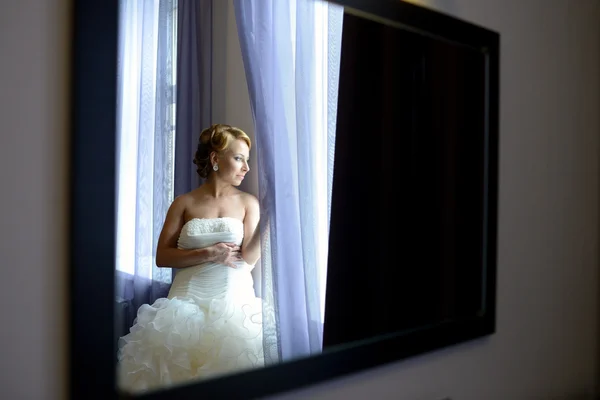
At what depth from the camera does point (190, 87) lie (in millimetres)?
782

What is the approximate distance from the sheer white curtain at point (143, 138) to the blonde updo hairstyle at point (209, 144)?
5 cm

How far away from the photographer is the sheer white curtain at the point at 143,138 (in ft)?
2.40

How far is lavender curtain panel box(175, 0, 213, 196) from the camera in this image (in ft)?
2.54

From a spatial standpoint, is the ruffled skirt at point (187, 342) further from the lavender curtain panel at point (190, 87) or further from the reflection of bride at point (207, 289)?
the lavender curtain panel at point (190, 87)

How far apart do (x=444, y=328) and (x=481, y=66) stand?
58cm

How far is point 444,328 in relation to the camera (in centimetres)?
118

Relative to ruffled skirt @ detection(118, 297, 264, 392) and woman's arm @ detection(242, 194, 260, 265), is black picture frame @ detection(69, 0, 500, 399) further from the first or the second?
woman's arm @ detection(242, 194, 260, 265)

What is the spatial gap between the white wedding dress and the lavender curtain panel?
77mm

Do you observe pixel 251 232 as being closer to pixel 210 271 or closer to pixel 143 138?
pixel 210 271

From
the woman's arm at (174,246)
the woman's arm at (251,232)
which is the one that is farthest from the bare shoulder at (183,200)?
the woman's arm at (251,232)
